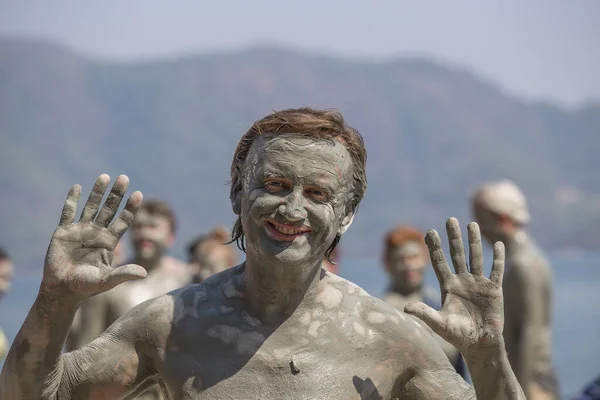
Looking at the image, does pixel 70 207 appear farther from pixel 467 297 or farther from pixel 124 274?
pixel 467 297

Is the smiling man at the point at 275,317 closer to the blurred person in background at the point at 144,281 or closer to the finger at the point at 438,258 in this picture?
the finger at the point at 438,258

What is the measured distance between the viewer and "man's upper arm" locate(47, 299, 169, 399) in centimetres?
433

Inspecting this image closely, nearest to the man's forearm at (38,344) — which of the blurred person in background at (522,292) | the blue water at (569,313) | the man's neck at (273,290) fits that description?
the man's neck at (273,290)

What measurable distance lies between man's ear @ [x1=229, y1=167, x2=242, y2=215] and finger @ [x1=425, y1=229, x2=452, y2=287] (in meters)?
0.64

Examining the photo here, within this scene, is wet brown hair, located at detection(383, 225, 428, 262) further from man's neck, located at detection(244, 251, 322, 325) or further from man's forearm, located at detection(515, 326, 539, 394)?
man's neck, located at detection(244, 251, 322, 325)

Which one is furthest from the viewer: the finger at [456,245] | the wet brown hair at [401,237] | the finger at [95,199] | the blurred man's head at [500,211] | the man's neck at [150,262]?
the man's neck at [150,262]

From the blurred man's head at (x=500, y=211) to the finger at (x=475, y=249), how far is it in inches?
122

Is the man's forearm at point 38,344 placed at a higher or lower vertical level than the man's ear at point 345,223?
lower

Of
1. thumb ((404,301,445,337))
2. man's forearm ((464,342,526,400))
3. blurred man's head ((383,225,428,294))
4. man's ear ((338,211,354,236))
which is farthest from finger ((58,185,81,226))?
blurred man's head ((383,225,428,294))

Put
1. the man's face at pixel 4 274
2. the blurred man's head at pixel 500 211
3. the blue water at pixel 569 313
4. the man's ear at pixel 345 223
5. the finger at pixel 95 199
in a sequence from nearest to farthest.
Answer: the finger at pixel 95 199, the man's ear at pixel 345 223, the blurred man's head at pixel 500 211, the man's face at pixel 4 274, the blue water at pixel 569 313

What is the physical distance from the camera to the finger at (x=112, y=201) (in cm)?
429

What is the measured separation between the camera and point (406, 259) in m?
8.34

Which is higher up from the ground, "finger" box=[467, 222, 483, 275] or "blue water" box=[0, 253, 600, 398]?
"finger" box=[467, 222, 483, 275]

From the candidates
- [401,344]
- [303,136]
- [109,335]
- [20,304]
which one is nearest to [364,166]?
[303,136]
